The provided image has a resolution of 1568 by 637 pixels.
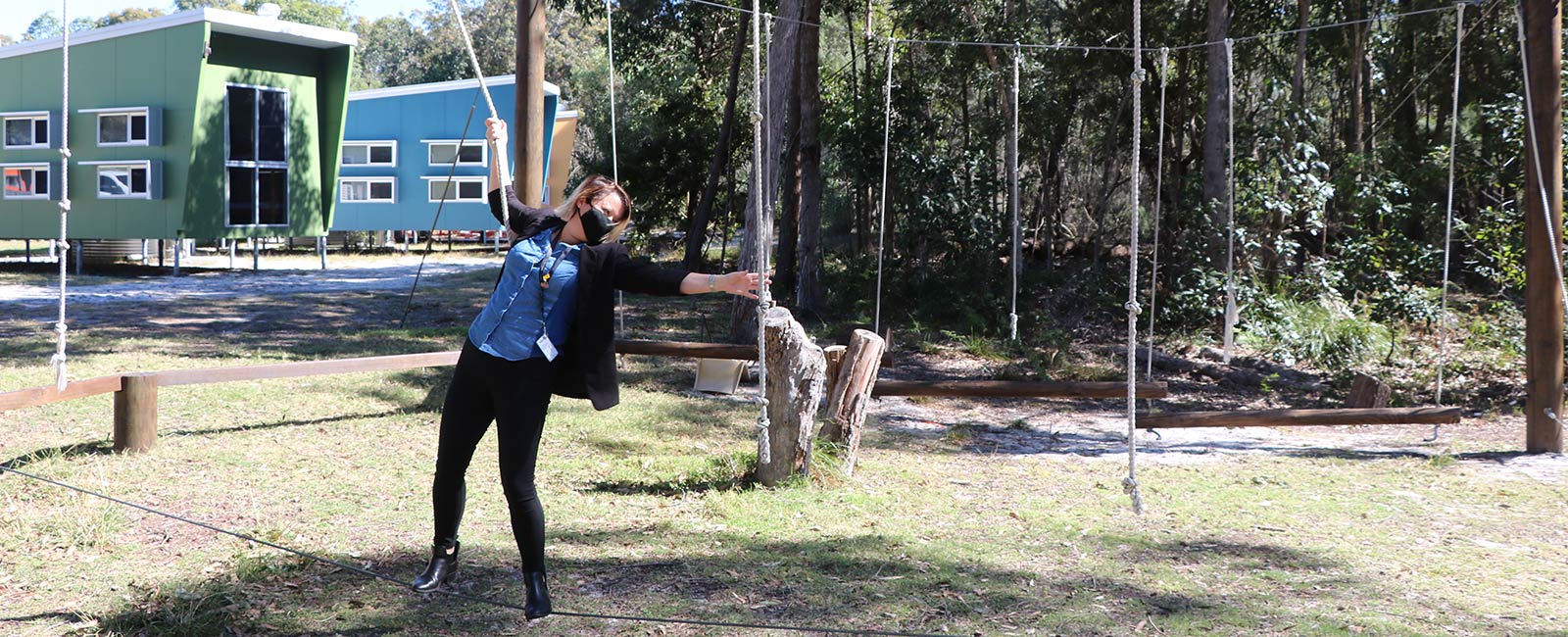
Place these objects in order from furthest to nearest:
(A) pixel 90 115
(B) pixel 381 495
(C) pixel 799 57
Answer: (A) pixel 90 115 < (C) pixel 799 57 < (B) pixel 381 495

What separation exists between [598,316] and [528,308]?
0.71 ft

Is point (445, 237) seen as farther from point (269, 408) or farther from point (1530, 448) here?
point (1530, 448)

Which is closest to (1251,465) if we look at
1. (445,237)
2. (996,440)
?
(996,440)

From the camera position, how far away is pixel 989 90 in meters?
18.9

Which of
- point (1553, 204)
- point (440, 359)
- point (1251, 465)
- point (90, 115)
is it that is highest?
point (90, 115)

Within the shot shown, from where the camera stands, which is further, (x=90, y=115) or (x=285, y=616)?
(x=90, y=115)

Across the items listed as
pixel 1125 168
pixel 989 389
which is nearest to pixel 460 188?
pixel 1125 168

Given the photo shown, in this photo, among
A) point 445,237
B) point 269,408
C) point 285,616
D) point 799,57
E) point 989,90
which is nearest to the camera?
point 285,616

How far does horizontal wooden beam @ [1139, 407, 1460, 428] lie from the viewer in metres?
7.56

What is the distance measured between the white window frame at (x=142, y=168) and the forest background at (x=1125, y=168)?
300 inches

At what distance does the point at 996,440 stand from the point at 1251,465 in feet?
5.66

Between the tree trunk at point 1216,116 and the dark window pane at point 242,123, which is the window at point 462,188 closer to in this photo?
the dark window pane at point 242,123

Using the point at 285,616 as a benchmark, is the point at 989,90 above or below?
above

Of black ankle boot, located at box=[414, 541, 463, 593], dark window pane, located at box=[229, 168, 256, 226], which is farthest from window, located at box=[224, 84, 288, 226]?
black ankle boot, located at box=[414, 541, 463, 593]
